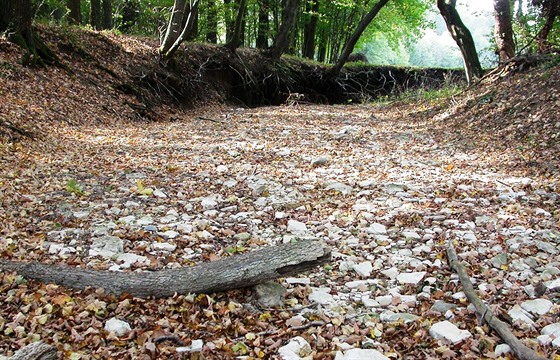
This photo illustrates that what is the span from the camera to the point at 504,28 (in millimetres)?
11500

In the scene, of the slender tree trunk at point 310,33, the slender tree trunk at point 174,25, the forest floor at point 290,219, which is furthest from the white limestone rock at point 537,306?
the slender tree trunk at point 310,33

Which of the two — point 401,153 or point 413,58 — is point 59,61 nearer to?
point 401,153

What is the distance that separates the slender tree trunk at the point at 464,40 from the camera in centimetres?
1224

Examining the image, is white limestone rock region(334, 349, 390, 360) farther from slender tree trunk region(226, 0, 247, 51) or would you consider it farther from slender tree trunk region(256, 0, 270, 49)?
slender tree trunk region(256, 0, 270, 49)

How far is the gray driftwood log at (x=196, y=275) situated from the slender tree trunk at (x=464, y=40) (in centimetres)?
1044

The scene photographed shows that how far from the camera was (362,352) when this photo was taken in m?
2.85

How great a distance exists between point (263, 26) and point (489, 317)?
18.5m

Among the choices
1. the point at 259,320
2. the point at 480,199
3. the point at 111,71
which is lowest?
the point at 259,320

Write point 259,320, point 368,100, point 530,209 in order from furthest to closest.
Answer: point 368,100 < point 530,209 < point 259,320

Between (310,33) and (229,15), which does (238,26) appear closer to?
(229,15)

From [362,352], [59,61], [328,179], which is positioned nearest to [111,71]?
[59,61]

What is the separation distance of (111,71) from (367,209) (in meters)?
9.12

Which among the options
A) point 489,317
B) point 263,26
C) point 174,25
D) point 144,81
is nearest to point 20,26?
point 144,81

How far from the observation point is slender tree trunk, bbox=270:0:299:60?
1655cm
